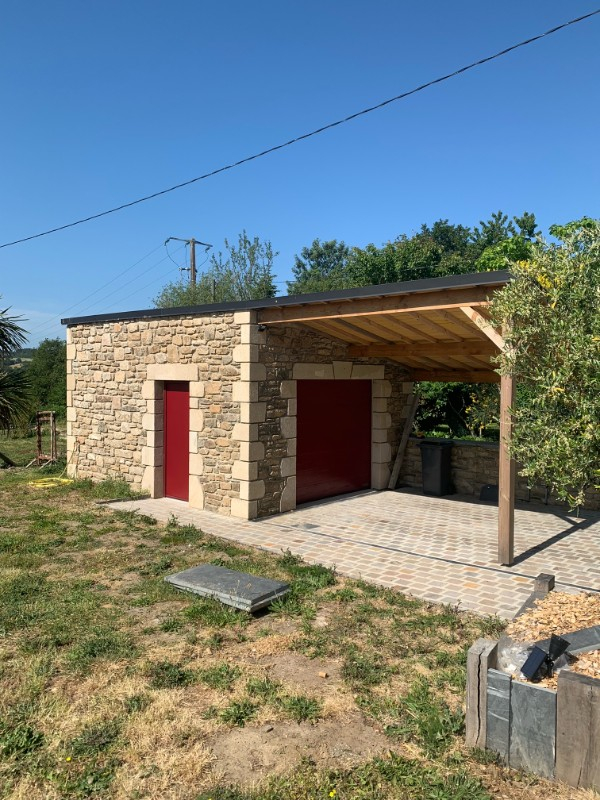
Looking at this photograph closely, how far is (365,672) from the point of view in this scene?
4086 millimetres

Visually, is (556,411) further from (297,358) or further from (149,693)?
(297,358)

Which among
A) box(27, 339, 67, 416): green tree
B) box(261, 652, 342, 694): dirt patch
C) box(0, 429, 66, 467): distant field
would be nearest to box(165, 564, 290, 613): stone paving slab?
box(261, 652, 342, 694): dirt patch

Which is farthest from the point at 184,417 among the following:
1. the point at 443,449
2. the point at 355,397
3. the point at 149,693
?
the point at 149,693

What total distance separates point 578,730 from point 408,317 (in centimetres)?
551

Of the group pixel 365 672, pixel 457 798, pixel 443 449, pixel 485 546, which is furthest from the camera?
pixel 443 449

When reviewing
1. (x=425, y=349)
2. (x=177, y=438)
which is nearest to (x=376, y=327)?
(x=425, y=349)

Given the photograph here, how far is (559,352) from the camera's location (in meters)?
3.64

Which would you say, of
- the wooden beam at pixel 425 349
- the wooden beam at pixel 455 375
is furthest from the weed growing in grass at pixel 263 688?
the wooden beam at pixel 455 375

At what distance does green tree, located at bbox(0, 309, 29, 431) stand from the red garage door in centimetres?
704

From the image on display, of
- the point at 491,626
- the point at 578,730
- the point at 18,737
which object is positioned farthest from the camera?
the point at 491,626

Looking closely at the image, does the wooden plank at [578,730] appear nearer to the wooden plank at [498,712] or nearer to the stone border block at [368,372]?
the wooden plank at [498,712]

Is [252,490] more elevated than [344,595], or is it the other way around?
[252,490]

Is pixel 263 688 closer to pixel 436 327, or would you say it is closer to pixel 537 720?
pixel 537 720

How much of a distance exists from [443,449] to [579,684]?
307 inches
